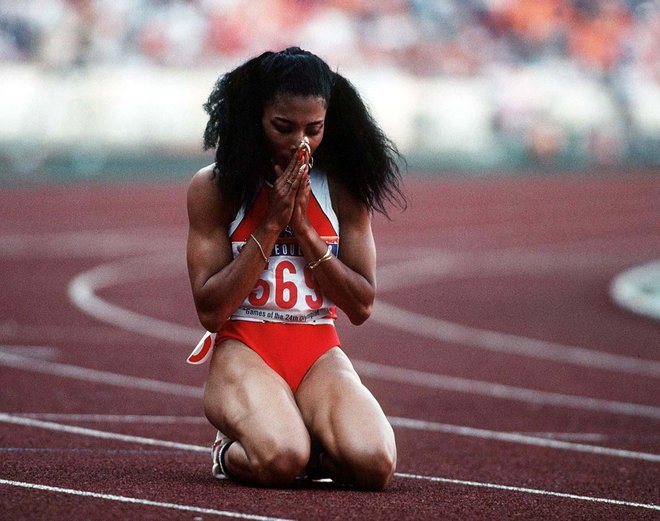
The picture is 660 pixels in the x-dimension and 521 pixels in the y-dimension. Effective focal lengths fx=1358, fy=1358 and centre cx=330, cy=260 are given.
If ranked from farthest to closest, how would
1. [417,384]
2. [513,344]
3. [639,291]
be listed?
[639,291] < [513,344] < [417,384]

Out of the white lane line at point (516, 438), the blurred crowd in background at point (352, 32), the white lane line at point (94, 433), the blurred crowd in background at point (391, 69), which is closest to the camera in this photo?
the white lane line at point (94, 433)

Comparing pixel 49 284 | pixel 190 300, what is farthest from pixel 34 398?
pixel 49 284

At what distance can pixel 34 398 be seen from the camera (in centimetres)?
746

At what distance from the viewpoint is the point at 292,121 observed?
4836 millimetres

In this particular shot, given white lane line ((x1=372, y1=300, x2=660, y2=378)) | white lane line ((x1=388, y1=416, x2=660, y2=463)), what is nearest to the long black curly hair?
white lane line ((x1=388, y1=416, x2=660, y2=463))

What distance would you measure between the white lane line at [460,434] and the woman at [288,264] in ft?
3.83

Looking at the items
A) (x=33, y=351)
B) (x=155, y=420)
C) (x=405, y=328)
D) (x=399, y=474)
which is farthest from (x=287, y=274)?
(x=405, y=328)

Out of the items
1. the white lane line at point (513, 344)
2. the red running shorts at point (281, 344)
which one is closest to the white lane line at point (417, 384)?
the white lane line at point (513, 344)

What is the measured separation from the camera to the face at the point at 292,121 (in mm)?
4824

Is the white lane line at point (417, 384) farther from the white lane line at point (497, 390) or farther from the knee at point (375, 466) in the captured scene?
the knee at point (375, 466)

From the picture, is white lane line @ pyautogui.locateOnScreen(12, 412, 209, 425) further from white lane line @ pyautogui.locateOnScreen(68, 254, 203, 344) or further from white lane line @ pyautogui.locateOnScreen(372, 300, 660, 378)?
white lane line @ pyautogui.locateOnScreen(372, 300, 660, 378)

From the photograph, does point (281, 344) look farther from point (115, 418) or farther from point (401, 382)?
point (401, 382)

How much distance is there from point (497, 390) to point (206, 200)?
3974 mm

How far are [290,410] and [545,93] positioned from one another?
93.5ft
